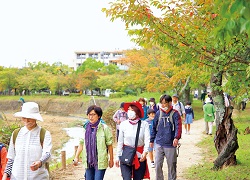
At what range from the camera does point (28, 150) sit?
12.9ft

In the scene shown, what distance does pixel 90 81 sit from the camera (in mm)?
49562

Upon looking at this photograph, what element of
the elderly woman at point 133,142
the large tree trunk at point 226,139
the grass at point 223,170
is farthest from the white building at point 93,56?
the elderly woman at point 133,142

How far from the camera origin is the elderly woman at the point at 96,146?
496cm

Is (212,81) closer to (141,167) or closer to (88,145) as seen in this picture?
(141,167)

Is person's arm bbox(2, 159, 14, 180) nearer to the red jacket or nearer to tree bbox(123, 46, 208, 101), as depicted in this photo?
the red jacket

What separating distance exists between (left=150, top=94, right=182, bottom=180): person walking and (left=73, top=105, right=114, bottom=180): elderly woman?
4.09 ft

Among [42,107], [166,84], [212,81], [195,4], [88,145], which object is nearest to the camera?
[88,145]

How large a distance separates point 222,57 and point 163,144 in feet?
6.08

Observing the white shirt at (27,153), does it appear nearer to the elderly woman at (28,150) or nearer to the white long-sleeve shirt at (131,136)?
the elderly woman at (28,150)

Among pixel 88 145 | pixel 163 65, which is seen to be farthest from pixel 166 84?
pixel 88 145

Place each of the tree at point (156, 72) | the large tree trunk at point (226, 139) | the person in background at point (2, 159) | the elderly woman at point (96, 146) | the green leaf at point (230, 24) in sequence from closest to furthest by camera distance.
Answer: the green leaf at point (230, 24) → the person in background at point (2, 159) → the elderly woman at point (96, 146) → the large tree trunk at point (226, 139) → the tree at point (156, 72)

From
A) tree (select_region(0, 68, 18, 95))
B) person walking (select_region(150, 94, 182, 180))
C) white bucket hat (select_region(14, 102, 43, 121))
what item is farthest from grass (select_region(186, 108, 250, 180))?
tree (select_region(0, 68, 18, 95))

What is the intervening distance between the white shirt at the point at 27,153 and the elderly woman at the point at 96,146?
1.10 metres

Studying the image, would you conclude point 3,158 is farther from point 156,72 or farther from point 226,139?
point 156,72
